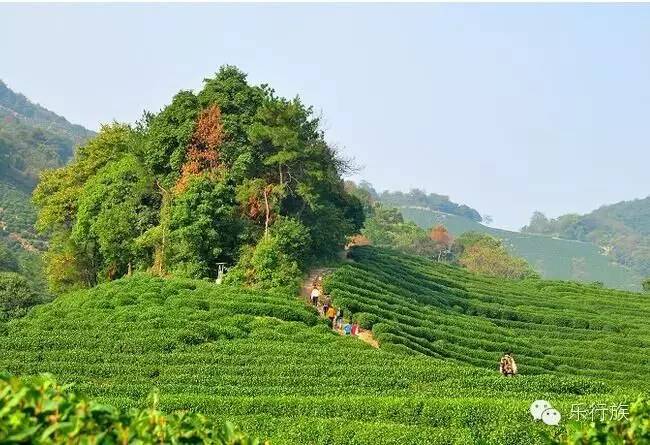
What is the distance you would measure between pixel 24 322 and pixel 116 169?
55.4 feet

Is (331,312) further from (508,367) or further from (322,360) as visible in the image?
(508,367)

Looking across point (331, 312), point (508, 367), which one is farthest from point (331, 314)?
point (508, 367)

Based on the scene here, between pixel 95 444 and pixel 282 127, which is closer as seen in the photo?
pixel 95 444

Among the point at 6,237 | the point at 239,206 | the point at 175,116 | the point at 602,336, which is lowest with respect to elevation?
the point at 6,237

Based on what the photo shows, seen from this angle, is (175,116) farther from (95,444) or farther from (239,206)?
(95,444)

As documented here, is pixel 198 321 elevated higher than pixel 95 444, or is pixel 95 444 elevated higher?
pixel 95 444

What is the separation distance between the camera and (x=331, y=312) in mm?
30641

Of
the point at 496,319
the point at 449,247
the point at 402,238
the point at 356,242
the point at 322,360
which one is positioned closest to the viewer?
the point at 322,360

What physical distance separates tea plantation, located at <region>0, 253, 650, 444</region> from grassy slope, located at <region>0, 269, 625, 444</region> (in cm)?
4

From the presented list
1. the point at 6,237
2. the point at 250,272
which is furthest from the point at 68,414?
the point at 6,237

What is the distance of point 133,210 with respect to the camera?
41.9m

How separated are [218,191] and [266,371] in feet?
48.8

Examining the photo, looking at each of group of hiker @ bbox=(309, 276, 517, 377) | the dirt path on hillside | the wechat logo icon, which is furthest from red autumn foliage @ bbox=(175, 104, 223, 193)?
the wechat logo icon

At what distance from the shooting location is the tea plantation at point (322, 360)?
59.8 ft
